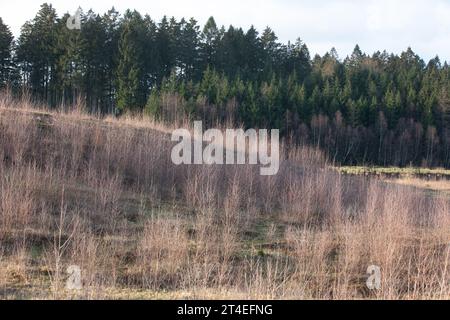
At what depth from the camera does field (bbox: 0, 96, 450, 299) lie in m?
6.71

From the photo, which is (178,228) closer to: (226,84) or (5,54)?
(5,54)

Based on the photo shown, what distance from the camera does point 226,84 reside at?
38969mm

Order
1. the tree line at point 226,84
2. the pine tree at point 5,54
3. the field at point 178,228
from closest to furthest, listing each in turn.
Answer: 1. the field at point 178,228
2. the pine tree at point 5,54
3. the tree line at point 226,84

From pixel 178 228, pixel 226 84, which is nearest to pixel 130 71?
pixel 226 84

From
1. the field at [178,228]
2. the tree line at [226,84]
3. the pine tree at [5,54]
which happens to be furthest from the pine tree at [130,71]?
the field at [178,228]

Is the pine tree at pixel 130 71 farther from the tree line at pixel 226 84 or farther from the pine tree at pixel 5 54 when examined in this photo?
the pine tree at pixel 5 54

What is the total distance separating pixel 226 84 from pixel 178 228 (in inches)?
1236

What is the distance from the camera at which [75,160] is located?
12.8 m

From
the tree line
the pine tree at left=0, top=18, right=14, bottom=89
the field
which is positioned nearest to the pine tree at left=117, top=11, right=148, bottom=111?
the tree line

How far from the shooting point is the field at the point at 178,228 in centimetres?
671

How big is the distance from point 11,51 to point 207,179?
26.8 metres

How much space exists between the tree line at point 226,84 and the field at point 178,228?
1615 cm
